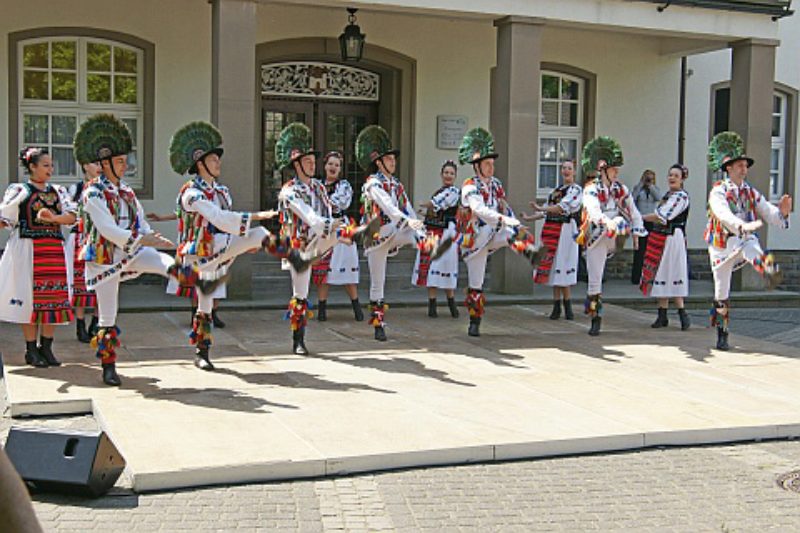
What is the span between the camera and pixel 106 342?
25.5ft

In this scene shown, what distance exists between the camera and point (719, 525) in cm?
520

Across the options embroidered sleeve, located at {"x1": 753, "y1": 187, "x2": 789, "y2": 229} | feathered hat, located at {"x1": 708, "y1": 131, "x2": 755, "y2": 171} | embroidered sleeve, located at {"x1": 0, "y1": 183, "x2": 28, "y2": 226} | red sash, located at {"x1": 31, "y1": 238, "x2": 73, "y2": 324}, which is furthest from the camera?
feathered hat, located at {"x1": 708, "y1": 131, "x2": 755, "y2": 171}

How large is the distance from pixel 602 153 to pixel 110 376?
605cm

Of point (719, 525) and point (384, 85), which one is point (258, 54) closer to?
point (384, 85)

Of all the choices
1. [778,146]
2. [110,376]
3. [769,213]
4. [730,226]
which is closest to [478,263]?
[730,226]

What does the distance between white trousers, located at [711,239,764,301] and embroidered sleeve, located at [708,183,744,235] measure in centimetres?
20

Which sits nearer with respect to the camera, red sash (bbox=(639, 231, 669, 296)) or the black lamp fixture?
red sash (bbox=(639, 231, 669, 296))

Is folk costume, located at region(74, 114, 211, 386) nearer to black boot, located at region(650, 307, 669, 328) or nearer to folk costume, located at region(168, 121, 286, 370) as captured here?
folk costume, located at region(168, 121, 286, 370)

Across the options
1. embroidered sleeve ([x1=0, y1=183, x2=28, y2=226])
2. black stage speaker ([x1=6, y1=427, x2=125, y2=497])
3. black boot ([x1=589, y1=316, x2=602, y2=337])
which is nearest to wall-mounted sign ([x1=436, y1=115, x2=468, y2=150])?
black boot ([x1=589, y1=316, x2=602, y2=337])

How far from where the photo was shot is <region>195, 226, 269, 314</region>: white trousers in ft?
26.3

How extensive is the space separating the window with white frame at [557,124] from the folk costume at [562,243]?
4.29 metres

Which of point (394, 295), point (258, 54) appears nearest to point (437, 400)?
point (394, 295)

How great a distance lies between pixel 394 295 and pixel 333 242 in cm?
484

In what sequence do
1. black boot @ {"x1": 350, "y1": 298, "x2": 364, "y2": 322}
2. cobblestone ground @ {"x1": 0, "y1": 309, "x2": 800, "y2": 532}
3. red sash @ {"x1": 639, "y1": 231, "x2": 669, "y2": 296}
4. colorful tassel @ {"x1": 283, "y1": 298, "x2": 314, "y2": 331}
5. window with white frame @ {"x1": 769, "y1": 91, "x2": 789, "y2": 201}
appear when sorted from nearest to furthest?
cobblestone ground @ {"x1": 0, "y1": 309, "x2": 800, "y2": 532}
colorful tassel @ {"x1": 283, "y1": 298, "x2": 314, "y2": 331}
black boot @ {"x1": 350, "y1": 298, "x2": 364, "y2": 322}
red sash @ {"x1": 639, "y1": 231, "x2": 669, "y2": 296}
window with white frame @ {"x1": 769, "y1": 91, "x2": 789, "y2": 201}
